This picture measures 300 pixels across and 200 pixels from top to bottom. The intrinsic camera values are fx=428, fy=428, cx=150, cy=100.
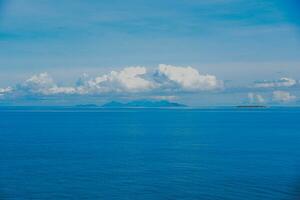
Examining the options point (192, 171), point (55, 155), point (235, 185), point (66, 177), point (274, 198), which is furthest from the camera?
point (55, 155)

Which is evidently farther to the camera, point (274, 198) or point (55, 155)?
point (55, 155)

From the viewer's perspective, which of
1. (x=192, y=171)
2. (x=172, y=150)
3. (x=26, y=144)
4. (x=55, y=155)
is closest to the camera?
(x=192, y=171)

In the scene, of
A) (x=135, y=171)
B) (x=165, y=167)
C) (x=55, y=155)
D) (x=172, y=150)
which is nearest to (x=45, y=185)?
(x=135, y=171)

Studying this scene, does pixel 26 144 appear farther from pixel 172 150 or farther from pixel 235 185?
pixel 235 185

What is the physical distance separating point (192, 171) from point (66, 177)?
813cm

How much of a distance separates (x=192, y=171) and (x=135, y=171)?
374cm

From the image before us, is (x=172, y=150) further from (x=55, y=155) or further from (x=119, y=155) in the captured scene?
(x=55, y=155)

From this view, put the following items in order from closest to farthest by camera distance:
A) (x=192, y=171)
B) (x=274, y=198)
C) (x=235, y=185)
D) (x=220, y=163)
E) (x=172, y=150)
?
(x=274, y=198)
(x=235, y=185)
(x=192, y=171)
(x=220, y=163)
(x=172, y=150)

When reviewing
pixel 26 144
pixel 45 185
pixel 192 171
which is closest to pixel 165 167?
pixel 192 171

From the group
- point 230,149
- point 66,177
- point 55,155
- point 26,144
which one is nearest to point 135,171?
point 66,177

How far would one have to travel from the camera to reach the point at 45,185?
77.7 ft

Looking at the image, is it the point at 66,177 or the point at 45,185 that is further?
the point at 66,177

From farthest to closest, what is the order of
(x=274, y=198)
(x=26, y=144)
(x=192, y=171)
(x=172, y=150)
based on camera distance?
(x=26, y=144), (x=172, y=150), (x=192, y=171), (x=274, y=198)

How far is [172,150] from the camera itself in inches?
1556
